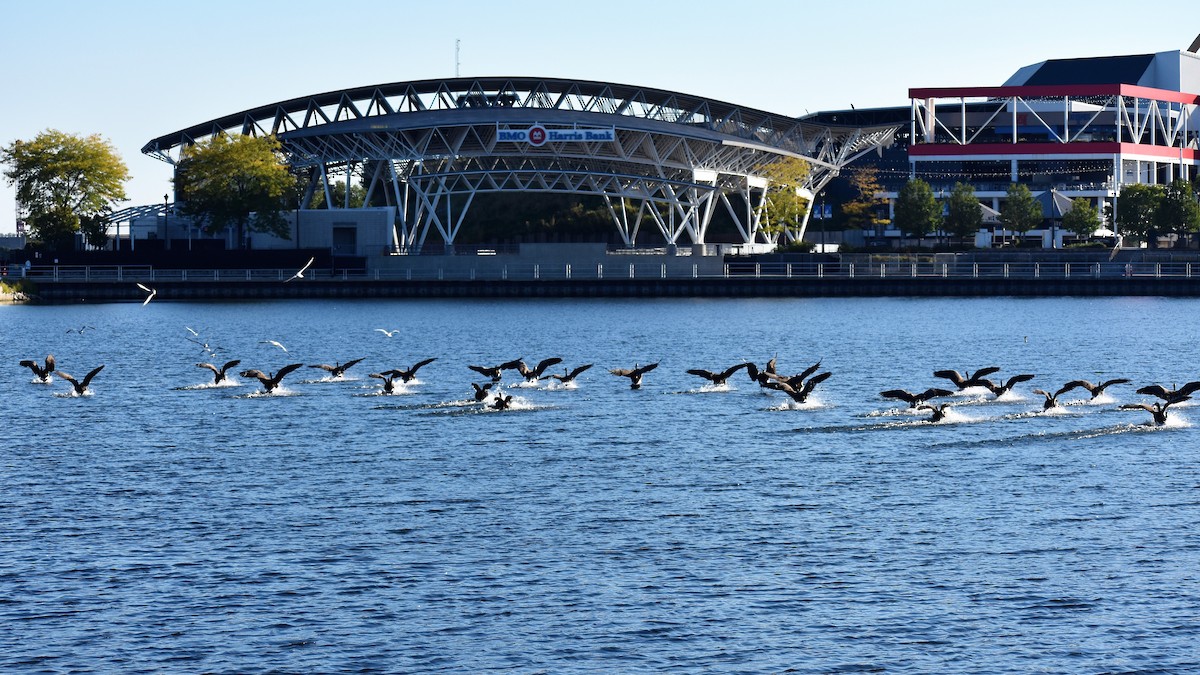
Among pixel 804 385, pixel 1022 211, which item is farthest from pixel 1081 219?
pixel 804 385

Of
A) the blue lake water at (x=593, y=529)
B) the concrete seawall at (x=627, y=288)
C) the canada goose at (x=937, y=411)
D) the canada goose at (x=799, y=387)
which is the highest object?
the concrete seawall at (x=627, y=288)

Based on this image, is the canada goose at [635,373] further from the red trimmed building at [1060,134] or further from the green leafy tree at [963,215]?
the red trimmed building at [1060,134]

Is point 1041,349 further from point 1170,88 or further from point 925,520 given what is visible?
point 1170,88

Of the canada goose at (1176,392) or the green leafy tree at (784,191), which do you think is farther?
the green leafy tree at (784,191)

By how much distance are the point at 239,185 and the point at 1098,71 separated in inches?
4005

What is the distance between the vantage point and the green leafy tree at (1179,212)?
150875mm

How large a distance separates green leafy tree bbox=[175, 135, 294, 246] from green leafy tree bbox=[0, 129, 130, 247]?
868 centimetres

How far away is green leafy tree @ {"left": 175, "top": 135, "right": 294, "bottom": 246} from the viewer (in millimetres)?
135875

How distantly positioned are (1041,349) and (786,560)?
182ft

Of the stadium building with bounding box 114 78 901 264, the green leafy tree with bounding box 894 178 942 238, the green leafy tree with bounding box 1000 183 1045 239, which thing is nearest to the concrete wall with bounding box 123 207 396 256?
the stadium building with bounding box 114 78 901 264

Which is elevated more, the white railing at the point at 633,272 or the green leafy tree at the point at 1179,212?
the green leafy tree at the point at 1179,212

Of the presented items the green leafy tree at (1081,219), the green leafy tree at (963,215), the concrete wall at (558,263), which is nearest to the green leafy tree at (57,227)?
the concrete wall at (558,263)

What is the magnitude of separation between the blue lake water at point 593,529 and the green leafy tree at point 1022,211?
87.8m

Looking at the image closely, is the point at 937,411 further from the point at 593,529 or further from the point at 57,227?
the point at 57,227
